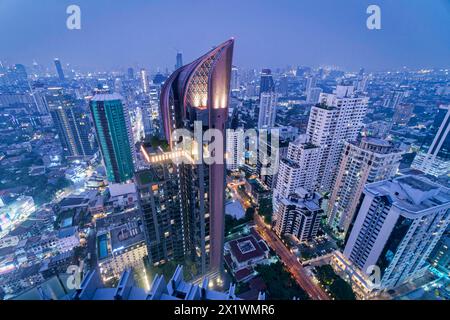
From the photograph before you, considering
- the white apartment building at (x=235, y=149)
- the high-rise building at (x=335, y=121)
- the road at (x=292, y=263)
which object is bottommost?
the road at (x=292, y=263)

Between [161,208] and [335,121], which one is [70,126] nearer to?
[161,208]

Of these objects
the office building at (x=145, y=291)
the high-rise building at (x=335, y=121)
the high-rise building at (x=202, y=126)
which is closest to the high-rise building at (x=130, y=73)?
the high-rise building at (x=335, y=121)

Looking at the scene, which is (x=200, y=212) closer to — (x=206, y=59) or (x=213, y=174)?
(x=213, y=174)

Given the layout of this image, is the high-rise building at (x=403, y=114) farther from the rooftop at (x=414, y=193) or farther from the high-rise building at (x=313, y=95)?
the rooftop at (x=414, y=193)

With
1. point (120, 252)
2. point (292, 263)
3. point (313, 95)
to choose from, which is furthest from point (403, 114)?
point (120, 252)

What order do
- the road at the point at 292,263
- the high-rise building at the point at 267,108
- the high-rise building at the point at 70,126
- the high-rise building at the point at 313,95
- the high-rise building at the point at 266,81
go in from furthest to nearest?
the high-rise building at the point at 313,95, the high-rise building at the point at 266,81, the high-rise building at the point at 267,108, the high-rise building at the point at 70,126, the road at the point at 292,263
